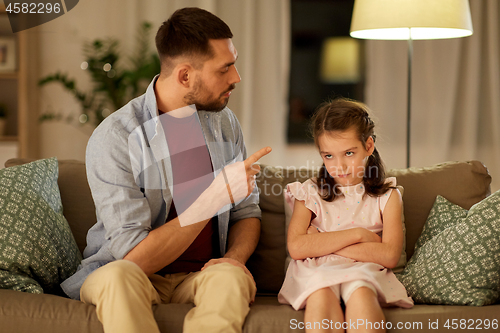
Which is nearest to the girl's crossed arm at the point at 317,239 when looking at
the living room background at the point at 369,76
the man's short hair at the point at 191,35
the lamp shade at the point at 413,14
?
the man's short hair at the point at 191,35

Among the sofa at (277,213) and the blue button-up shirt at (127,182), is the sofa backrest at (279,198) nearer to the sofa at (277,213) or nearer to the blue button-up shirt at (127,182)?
the sofa at (277,213)

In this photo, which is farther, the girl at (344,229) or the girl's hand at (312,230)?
the girl's hand at (312,230)

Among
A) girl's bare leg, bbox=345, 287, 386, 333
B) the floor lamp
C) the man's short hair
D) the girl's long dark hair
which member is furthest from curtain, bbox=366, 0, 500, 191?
girl's bare leg, bbox=345, 287, 386, 333

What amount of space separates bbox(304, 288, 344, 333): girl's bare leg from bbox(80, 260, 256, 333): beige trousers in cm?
17

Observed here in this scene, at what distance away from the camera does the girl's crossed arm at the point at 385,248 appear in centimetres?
141

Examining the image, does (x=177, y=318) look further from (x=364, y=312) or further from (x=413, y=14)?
(x=413, y=14)

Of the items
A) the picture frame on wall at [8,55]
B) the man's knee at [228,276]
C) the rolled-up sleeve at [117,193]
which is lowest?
the man's knee at [228,276]

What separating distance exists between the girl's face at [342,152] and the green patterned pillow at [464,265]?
351 mm

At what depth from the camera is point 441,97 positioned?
344 centimetres

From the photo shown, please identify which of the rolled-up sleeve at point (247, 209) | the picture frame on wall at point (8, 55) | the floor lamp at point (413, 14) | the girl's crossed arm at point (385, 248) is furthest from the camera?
the picture frame on wall at point (8, 55)

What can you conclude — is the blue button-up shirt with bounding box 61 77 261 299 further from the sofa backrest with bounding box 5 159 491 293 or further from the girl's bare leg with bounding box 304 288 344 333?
the girl's bare leg with bounding box 304 288 344 333

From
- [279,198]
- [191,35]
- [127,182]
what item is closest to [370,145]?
[279,198]

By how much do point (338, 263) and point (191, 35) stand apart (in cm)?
85

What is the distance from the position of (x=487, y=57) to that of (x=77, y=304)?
325 cm
